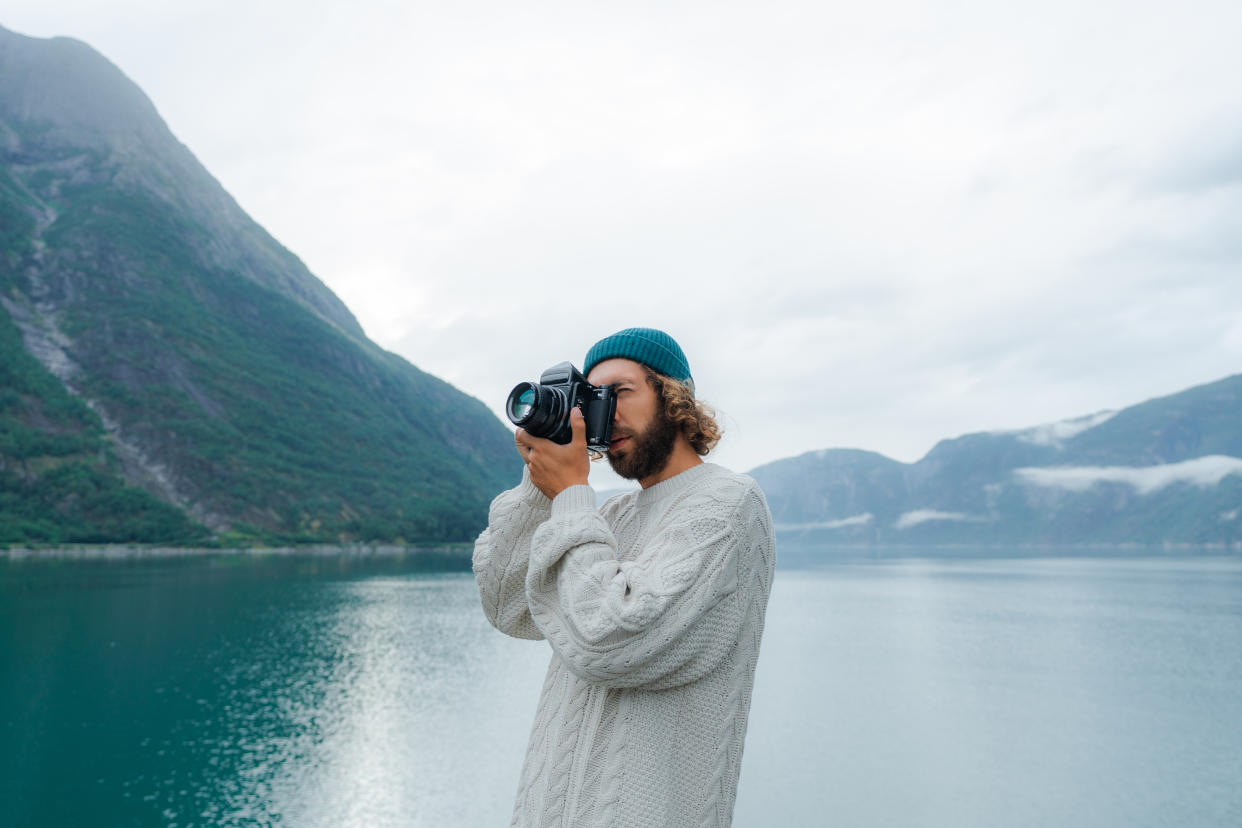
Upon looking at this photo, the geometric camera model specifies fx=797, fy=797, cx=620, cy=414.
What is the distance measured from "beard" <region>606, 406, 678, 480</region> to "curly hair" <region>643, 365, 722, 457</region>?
0.7 inches

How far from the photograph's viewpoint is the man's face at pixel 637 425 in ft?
5.19

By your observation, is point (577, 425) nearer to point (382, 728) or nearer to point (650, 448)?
point (650, 448)

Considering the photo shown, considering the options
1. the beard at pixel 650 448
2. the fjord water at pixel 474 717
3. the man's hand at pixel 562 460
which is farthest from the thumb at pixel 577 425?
the fjord water at pixel 474 717

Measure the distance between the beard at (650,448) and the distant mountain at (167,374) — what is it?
74.3m

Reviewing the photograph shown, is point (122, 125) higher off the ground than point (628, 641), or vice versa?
point (122, 125)

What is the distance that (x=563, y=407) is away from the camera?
1.52 meters

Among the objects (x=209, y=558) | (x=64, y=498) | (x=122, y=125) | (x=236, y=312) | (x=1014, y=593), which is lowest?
(x=1014, y=593)

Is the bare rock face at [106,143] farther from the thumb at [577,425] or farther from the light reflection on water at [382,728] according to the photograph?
the thumb at [577,425]

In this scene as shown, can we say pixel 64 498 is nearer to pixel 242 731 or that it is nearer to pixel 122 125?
pixel 242 731

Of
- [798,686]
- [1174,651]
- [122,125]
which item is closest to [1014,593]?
[1174,651]

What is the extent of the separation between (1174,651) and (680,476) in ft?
120

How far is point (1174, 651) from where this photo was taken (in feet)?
99.5

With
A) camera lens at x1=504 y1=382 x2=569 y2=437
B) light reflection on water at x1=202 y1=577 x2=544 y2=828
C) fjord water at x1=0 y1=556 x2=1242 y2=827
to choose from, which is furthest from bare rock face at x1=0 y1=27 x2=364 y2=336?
camera lens at x1=504 y1=382 x2=569 y2=437

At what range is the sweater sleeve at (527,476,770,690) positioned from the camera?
1.30m
